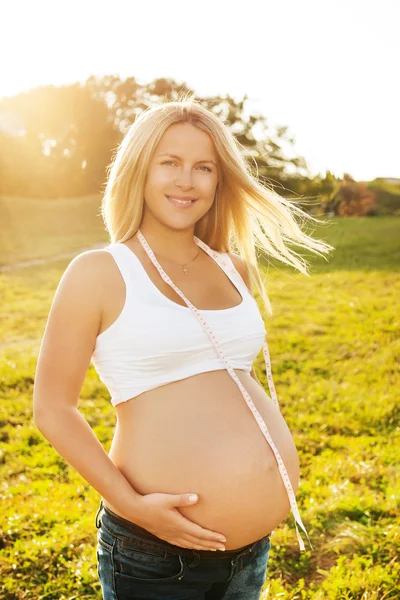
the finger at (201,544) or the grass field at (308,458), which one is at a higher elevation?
the finger at (201,544)

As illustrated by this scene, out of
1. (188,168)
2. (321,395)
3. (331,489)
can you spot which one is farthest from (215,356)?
(321,395)

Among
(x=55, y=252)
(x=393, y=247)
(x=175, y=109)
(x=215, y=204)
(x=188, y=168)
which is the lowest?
(x=55, y=252)

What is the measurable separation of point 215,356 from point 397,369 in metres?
5.21

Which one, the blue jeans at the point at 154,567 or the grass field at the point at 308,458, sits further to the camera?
the grass field at the point at 308,458

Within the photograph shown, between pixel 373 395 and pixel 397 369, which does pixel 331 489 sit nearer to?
pixel 373 395

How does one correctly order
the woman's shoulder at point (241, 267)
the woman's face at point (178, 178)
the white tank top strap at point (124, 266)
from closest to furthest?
1. the white tank top strap at point (124, 266)
2. the woman's face at point (178, 178)
3. the woman's shoulder at point (241, 267)

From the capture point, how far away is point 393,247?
46.6 feet

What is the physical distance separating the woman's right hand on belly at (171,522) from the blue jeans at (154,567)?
0.05 m

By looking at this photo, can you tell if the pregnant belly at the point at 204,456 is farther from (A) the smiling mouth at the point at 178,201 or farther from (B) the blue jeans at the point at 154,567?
(A) the smiling mouth at the point at 178,201

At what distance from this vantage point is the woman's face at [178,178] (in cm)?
224

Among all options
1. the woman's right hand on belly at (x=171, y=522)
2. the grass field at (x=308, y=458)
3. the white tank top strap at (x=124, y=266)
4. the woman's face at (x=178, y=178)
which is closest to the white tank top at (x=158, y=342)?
the white tank top strap at (x=124, y=266)

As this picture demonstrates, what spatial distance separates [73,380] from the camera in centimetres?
190

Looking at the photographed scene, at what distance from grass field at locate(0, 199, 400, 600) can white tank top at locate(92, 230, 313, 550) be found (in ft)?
4.61

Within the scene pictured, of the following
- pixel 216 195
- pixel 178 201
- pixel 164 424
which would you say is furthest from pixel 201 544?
pixel 216 195
